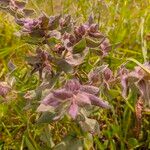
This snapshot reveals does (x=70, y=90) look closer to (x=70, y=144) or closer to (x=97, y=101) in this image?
(x=97, y=101)

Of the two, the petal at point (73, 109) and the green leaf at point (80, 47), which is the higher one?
the green leaf at point (80, 47)

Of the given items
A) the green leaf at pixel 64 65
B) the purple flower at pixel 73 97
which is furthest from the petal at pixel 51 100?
the green leaf at pixel 64 65

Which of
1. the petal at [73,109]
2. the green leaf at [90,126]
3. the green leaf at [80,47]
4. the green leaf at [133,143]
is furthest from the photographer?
the green leaf at [133,143]

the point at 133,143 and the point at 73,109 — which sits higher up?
the point at 73,109

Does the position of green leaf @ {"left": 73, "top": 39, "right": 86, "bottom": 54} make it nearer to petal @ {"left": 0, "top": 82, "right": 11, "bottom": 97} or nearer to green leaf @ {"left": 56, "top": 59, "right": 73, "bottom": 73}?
green leaf @ {"left": 56, "top": 59, "right": 73, "bottom": 73}

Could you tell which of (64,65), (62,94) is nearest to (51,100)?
(62,94)

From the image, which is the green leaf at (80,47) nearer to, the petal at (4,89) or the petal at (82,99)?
the petal at (82,99)

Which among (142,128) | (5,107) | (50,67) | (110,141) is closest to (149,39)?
(142,128)

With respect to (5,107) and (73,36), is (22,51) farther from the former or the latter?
(73,36)
